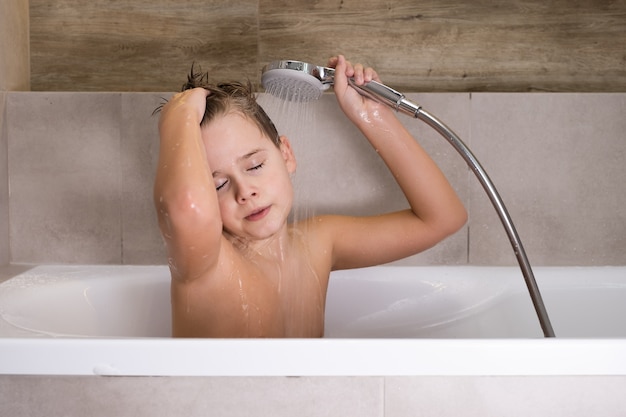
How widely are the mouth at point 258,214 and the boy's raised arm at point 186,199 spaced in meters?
0.14

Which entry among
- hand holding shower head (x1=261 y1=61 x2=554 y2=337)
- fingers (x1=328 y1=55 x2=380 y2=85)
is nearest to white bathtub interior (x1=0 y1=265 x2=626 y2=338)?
hand holding shower head (x1=261 y1=61 x2=554 y2=337)

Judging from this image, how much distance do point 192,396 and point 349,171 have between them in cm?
89

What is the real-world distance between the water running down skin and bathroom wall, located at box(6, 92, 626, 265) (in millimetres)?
227

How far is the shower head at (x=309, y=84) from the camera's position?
4.14ft

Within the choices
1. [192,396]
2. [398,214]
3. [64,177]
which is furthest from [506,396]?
[64,177]

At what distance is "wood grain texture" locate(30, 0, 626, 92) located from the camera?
1822 millimetres

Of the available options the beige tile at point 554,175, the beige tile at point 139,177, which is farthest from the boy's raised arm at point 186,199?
the beige tile at point 554,175

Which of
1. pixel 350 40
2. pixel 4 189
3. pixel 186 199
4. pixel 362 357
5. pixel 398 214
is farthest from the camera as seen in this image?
pixel 350 40

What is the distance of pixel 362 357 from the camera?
0.93m

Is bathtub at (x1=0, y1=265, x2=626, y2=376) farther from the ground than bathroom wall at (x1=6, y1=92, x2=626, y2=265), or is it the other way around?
bathroom wall at (x1=6, y1=92, x2=626, y2=265)

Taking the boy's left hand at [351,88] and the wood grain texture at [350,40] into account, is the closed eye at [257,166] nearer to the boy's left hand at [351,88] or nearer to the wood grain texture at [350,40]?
the boy's left hand at [351,88]

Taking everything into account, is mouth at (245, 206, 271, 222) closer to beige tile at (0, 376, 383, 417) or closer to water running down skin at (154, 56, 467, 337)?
water running down skin at (154, 56, 467, 337)

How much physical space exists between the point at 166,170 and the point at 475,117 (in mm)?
879

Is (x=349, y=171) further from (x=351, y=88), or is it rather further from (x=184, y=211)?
(x=184, y=211)
